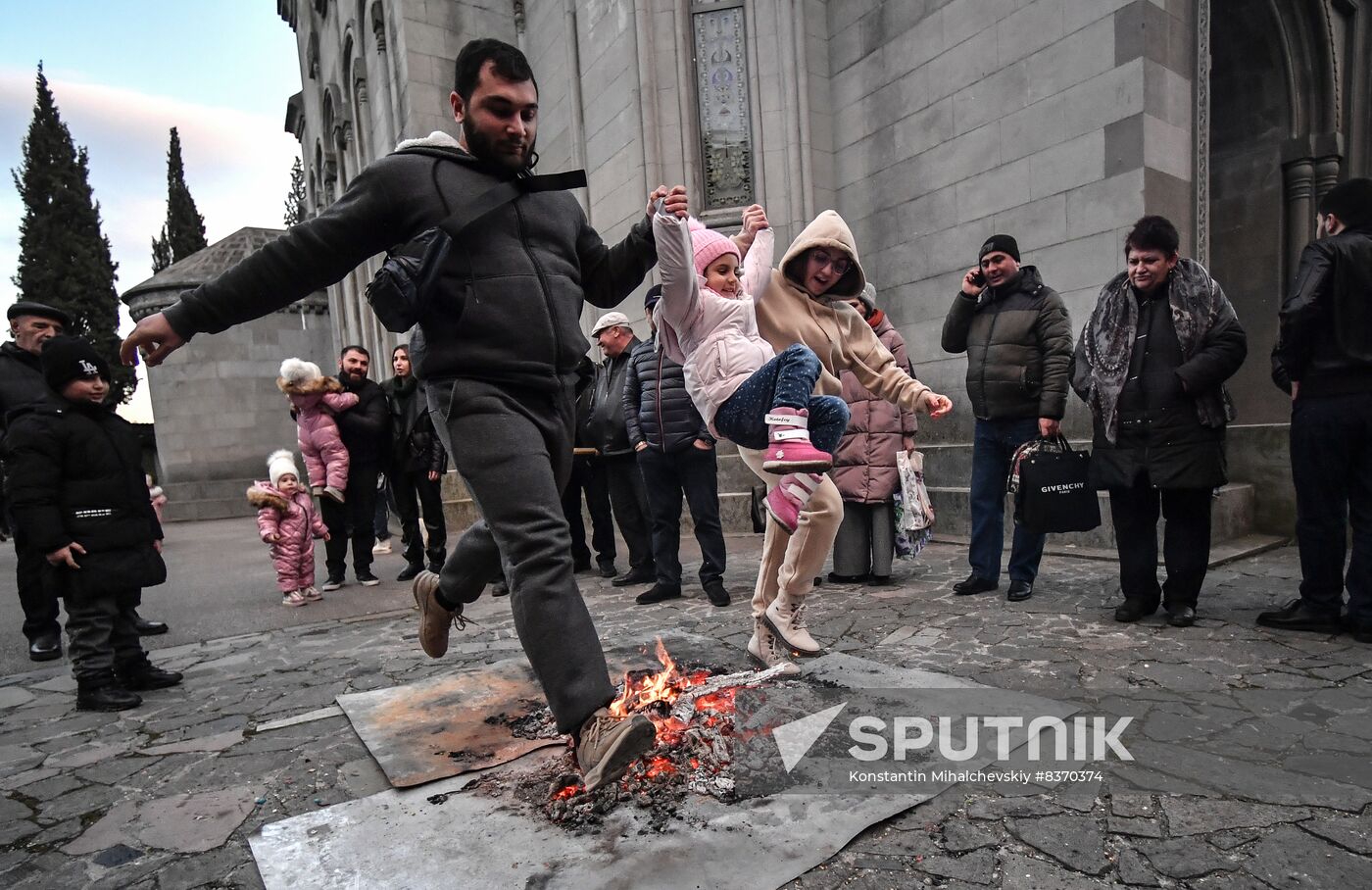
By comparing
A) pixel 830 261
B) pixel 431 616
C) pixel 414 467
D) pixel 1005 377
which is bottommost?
pixel 431 616

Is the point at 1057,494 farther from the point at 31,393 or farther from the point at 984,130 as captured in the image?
the point at 31,393

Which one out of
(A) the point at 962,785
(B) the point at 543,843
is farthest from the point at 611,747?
(A) the point at 962,785

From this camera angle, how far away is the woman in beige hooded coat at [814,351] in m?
3.38

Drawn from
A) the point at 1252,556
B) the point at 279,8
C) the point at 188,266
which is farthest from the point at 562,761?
the point at 279,8

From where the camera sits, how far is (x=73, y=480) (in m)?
3.88

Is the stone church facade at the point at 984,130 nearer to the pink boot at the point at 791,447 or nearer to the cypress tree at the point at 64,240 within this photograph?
the pink boot at the point at 791,447

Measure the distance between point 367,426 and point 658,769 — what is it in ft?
18.0

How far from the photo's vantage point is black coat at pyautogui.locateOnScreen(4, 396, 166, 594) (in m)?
3.74

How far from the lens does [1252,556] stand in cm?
588

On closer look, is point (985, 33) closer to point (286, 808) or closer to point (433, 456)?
point (433, 456)

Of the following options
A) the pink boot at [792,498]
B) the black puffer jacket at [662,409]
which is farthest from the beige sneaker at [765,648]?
the black puffer jacket at [662,409]

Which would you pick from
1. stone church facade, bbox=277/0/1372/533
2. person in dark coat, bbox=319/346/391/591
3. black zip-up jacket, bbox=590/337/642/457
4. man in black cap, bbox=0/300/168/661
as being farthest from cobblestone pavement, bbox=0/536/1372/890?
stone church facade, bbox=277/0/1372/533

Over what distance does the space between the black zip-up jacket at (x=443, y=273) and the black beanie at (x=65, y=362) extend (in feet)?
7.41

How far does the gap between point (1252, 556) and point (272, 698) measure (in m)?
6.75
